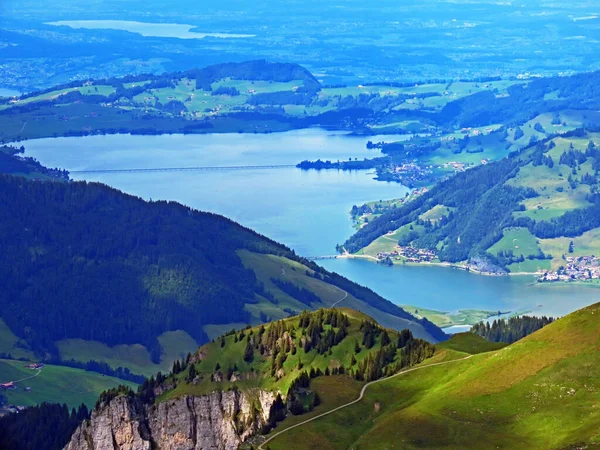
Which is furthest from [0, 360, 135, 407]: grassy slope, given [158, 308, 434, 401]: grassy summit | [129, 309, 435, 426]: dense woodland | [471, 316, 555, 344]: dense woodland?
[471, 316, 555, 344]: dense woodland

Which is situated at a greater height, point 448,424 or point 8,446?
point 8,446

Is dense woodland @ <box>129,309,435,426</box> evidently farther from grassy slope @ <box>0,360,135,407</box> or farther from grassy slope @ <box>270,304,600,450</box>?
grassy slope @ <box>0,360,135,407</box>

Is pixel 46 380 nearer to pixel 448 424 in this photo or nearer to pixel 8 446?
pixel 448 424

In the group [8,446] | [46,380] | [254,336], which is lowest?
[46,380]

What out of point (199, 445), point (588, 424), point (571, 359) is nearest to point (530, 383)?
point (571, 359)

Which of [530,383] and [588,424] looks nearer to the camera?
[588,424]

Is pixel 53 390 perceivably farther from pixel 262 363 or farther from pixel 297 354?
pixel 297 354

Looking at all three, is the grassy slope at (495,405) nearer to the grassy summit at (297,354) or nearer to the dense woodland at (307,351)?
the dense woodland at (307,351)
